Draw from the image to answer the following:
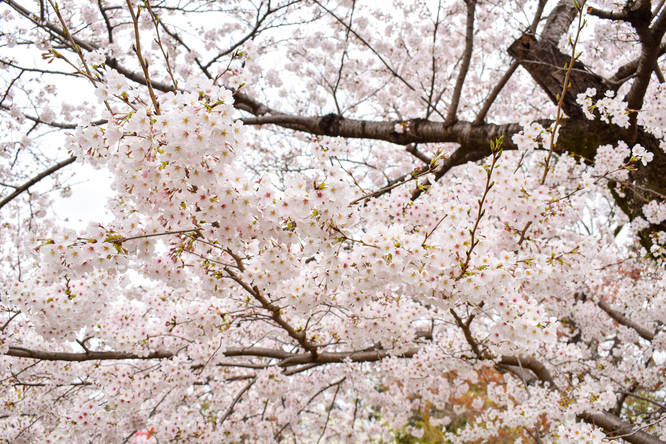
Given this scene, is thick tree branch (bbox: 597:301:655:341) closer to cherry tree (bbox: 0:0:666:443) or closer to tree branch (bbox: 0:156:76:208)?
cherry tree (bbox: 0:0:666:443)

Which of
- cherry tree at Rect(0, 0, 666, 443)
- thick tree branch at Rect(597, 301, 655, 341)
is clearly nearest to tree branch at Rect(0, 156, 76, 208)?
cherry tree at Rect(0, 0, 666, 443)

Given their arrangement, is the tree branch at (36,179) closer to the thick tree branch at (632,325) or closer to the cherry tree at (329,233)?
the cherry tree at (329,233)

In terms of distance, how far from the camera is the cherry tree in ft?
6.23

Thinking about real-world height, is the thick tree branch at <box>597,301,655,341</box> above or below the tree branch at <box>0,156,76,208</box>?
below

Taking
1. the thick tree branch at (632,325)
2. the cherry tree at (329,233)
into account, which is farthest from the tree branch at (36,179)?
the thick tree branch at (632,325)

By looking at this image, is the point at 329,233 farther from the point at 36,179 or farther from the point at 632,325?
the point at 632,325

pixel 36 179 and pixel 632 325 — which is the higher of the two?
pixel 36 179

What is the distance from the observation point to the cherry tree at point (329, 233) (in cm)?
190

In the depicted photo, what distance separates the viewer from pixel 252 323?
5.26 meters

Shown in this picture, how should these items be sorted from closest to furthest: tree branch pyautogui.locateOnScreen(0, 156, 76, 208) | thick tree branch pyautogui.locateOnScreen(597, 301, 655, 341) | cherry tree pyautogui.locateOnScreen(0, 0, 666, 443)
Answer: cherry tree pyautogui.locateOnScreen(0, 0, 666, 443) < tree branch pyautogui.locateOnScreen(0, 156, 76, 208) < thick tree branch pyautogui.locateOnScreen(597, 301, 655, 341)

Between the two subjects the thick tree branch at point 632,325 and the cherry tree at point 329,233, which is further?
the thick tree branch at point 632,325

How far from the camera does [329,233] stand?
203 cm

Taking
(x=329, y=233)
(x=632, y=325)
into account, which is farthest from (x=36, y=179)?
(x=632, y=325)

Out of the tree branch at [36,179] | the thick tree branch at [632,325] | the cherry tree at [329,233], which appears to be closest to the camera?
the cherry tree at [329,233]
